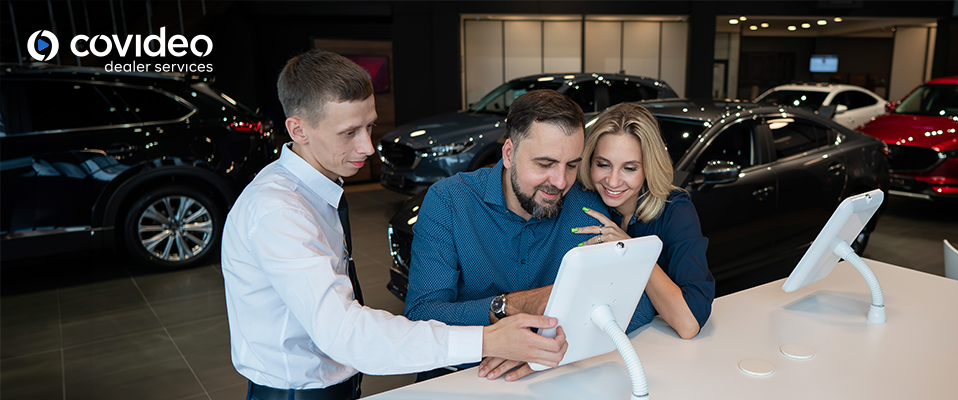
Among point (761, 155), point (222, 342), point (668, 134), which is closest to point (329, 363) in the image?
point (222, 342)

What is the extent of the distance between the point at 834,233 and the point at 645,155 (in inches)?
24.1

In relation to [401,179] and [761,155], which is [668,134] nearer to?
[761,155]

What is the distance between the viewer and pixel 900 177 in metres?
6.12

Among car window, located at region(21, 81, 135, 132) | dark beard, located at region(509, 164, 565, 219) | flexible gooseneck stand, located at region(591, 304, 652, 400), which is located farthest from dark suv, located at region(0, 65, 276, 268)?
flexible gooseneck stand, located at region(591, 304, 652, 400)

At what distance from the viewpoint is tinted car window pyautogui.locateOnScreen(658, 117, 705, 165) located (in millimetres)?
3597

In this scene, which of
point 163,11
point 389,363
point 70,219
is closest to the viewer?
point 389,363

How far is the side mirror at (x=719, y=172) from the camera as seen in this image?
337cm

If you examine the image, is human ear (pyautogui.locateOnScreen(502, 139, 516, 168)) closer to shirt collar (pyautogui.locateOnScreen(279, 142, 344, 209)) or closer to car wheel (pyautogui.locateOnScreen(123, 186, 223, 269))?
shirt collar (pyautogui.locateOnScreen(279, 142, 344, 209))

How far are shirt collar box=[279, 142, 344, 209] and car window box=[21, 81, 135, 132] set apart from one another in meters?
3.47

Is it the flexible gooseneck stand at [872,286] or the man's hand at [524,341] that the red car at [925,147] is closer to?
the flexible gooseneck stand at [872,286]

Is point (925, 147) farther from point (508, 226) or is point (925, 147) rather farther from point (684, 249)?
point (508, 226)

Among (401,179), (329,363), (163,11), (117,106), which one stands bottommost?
(401,179)

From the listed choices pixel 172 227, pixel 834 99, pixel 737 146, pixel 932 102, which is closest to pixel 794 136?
pixel 737 146

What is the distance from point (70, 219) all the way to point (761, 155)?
4615 mm
